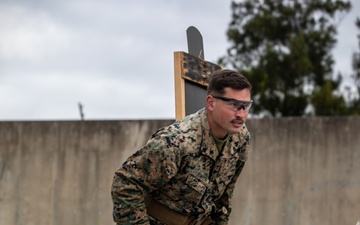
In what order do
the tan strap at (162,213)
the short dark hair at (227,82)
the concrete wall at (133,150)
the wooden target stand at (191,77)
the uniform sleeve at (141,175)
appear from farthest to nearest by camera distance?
the concrete wall at (133,150) < the wooden target stand at (191,77) < the tan strap at (162,213) < the short dark hair at (227,82) < the uniform sleeve at (141,175)

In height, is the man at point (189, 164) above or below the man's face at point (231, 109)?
below

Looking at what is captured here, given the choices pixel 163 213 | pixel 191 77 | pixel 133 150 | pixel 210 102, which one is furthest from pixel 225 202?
pixel 133 150

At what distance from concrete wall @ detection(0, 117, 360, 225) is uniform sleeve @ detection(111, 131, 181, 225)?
14.0 ft

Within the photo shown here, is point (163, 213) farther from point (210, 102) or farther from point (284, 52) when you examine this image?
point (284, 52)

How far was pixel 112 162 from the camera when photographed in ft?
26.8

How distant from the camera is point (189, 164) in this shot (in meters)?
3.87

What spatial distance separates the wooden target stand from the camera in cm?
491

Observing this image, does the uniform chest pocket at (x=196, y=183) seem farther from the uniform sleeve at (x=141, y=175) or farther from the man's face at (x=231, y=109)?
the man's face at (x=231, y=109)

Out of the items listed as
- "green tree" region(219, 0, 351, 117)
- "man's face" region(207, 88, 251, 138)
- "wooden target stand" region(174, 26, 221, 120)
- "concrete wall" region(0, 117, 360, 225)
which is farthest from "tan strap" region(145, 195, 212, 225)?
"green tree" region(219, 0, 351, 117)

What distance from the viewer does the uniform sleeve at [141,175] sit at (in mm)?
3723

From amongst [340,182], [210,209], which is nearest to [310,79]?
[340,182]

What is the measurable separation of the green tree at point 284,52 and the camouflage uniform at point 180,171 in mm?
12078

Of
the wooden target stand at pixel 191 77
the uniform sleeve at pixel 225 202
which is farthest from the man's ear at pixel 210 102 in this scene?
the wooden target stand at pixel 191 77

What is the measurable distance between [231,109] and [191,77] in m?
1.24
